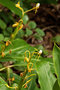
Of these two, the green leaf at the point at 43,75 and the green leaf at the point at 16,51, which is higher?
the green leaf at the point at 43,75

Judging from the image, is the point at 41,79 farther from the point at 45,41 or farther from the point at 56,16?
the point at 56,16

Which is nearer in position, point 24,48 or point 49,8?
point 24,48

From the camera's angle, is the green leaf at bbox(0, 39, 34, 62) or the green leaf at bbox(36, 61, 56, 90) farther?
the green leaf at bbox(0, 39, 34, 62)

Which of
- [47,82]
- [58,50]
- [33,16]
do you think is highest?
[58,50]

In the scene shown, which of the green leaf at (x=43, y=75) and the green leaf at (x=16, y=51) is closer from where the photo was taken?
the green leaf at (x=43, y=75)

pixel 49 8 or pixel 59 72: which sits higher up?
pixel 59 72

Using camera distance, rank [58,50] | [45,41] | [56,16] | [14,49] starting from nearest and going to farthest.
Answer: [58,50] → [14,49] → [45,41] → [56,16]

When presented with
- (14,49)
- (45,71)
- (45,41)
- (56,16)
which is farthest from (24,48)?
(56,16)

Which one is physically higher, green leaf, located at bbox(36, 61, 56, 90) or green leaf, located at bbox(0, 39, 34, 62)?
green leaf, located at bbox(36, 61, 56, 90)

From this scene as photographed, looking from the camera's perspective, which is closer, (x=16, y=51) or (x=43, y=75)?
(x=43, y=75)

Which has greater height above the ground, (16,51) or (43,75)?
(43,75)

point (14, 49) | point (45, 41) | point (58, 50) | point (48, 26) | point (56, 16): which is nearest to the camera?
point (58, 50)
